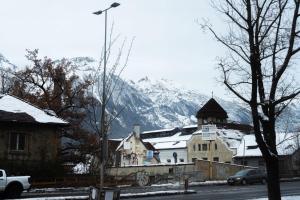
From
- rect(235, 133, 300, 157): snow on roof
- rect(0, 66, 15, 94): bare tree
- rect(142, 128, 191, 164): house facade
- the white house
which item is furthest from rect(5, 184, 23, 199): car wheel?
the white house

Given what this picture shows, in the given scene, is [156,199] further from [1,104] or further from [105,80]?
[1,104]

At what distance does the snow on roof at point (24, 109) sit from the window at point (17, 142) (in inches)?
71.4

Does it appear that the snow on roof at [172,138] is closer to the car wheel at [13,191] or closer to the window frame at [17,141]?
the window frame at [17,141]

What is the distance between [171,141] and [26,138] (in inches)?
2634

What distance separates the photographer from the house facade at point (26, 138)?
39.3 meters

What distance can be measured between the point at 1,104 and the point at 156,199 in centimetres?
2065

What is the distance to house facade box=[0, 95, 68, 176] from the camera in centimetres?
3931

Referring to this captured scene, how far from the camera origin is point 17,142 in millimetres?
40250

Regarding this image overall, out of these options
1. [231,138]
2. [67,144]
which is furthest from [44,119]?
[231,138]

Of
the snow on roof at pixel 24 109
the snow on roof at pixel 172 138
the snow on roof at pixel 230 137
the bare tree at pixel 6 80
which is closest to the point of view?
the snow on roof at pixel 24 109

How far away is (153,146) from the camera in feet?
349

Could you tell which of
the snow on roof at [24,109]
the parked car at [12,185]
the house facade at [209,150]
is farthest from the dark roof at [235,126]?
the parked car at [12,185]

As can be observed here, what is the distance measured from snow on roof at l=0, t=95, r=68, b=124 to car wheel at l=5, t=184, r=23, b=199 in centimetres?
1315

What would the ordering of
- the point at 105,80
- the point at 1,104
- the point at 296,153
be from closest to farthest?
the point at 105,80
the point at 1,104
the point at 296,153
